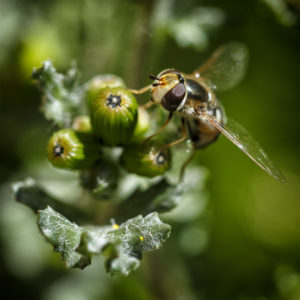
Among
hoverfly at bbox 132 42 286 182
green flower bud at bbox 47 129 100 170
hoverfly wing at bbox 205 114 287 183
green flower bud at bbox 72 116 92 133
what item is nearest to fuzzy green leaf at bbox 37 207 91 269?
green flower bud at bbox 47 129 100 170

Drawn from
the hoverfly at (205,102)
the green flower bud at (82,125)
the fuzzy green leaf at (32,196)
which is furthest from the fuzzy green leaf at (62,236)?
the hoverfly at (205,102)

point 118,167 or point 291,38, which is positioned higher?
point 291,38

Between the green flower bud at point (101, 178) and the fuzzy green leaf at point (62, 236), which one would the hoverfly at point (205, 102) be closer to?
the green flower bud at point (101, 178)

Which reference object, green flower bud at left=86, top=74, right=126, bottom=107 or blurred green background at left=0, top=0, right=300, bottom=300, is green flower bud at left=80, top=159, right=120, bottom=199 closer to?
green flower bud at left=86, top=74, right=126, bottom=107

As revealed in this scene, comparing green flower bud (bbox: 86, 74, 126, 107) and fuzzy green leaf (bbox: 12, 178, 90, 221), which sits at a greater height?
green flower bud (bbox: 86, 74, 126, 107)

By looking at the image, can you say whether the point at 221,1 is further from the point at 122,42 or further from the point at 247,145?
the point at 247,145

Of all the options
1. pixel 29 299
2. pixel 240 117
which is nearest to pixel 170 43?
pixel 240 117
